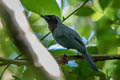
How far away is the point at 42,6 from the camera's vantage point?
1380 millimetres

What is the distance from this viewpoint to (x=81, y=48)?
182 cm

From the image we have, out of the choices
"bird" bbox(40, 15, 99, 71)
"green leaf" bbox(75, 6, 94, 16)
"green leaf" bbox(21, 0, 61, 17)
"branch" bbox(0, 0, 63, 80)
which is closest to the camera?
"branch" bbox(0, 0, 63, 80)

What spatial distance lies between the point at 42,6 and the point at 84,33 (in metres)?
0.53

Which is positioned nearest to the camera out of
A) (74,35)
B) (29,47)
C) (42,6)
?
(29,47)

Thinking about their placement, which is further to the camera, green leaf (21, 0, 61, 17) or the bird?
the bird

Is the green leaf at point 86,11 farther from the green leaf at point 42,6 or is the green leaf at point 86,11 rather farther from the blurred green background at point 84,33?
the green leaf at point 42,6

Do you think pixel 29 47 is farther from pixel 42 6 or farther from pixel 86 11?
pixel 86 11

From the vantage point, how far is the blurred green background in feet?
4.48

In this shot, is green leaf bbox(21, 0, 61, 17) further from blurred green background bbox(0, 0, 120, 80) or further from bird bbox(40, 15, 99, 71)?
bird bbox(40, 15, 99, 71)

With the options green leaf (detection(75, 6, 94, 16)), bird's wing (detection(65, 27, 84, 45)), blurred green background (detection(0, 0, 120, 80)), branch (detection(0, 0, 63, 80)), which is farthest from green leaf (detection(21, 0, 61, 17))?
branch (detection(0, 0, 63, 80))

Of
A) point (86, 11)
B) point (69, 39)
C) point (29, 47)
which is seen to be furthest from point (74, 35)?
point (29, 47)

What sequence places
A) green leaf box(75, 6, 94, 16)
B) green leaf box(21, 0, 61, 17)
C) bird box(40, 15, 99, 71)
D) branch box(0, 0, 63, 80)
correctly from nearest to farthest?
branch box(0, 0, 63, 80)
green leaf box(21, 0, 61, 17)
green leaf box(75, 6, 94, 16)
bird box(40, 15, 99, 71)

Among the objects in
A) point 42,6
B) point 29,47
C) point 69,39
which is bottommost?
point 69,39

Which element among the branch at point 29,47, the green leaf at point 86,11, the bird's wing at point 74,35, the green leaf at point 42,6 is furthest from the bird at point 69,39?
the branch at point 29,47
